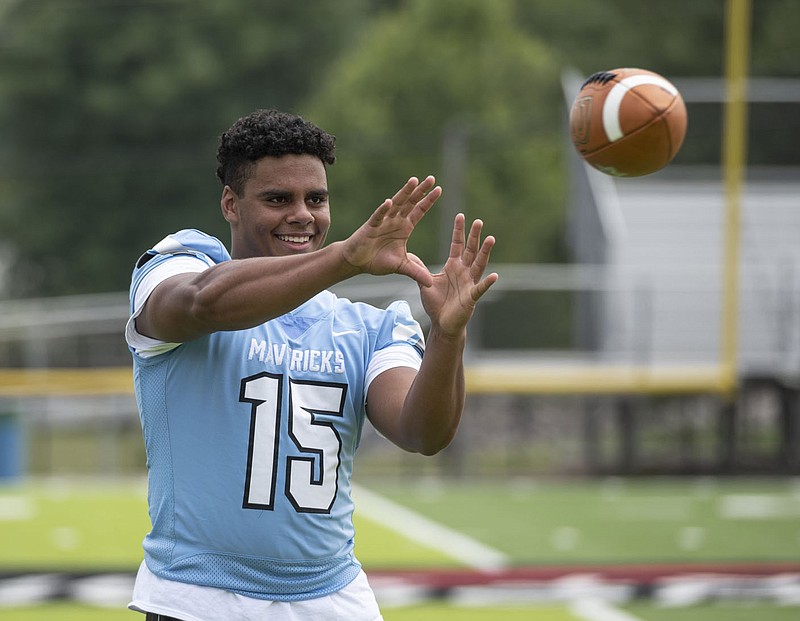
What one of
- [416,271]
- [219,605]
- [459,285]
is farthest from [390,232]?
[219,605]

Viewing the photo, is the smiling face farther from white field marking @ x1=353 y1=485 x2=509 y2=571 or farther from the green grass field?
white field marking @ x1=353 y1=485 x2=509 y2=571

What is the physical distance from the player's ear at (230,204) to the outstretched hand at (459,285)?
51 centimetres

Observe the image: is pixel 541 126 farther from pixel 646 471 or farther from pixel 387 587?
pixel 387 587

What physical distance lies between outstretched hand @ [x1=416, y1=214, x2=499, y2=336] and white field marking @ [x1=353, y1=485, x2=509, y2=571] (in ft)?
17.5

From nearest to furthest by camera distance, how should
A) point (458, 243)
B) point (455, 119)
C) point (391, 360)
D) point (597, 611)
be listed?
point (458, 243)
point (391, 360)
point (597, 611)
point (455, 119)

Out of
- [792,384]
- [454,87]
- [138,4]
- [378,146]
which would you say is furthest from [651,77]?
[138,4]

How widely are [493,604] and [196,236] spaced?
4404 mm

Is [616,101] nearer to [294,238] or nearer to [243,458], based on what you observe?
[294,238]

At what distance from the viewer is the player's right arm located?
8.34 feet

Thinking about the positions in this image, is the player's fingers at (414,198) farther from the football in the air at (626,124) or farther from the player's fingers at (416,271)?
the football in the air at (626,124)

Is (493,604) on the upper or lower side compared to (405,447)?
lower

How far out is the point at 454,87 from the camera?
24594 millimetres

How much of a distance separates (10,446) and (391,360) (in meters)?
10.9

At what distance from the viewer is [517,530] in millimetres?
9609
